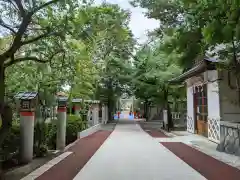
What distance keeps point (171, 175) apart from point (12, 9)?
5.19m

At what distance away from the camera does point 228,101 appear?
531 inches

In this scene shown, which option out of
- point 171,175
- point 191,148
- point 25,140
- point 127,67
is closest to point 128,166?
point 171,175

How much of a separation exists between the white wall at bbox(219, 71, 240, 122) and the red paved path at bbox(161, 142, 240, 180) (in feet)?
10.6

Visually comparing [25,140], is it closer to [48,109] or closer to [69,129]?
[48,109]

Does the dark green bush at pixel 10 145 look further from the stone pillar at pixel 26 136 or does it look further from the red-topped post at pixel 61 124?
the red-topped post at pixel 61 124

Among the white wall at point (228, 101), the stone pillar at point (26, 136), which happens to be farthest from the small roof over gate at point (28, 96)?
the white wall at point (228, 101)

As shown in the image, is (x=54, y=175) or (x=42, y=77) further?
(x=42, y=77)

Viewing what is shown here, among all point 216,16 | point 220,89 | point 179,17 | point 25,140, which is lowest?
point 25,140

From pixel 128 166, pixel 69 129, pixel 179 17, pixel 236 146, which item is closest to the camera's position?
pixel 128 166

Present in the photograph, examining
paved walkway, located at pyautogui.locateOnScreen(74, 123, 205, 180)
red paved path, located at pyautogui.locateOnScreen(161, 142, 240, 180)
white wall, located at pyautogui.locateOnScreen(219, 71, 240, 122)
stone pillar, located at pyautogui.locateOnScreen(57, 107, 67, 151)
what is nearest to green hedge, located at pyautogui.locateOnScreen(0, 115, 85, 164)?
stone pillar, located at pyautogui.locateOnScreen(57, 107, 67, 151)

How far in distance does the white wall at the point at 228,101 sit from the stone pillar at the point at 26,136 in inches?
336

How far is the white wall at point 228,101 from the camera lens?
13.5 m

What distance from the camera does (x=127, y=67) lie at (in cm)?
2875

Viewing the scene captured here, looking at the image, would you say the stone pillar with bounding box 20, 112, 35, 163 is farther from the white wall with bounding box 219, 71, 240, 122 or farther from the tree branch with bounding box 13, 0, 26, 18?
the white wall with bounding box 219, 71, 240, 122
